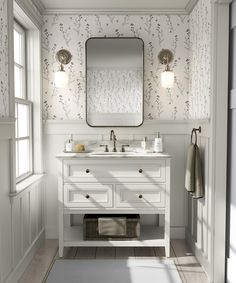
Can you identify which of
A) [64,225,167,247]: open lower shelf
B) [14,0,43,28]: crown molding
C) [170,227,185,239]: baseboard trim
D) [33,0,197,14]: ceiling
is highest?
[33,0,197,14]: ceiling

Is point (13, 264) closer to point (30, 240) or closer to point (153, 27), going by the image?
point (30, 240)

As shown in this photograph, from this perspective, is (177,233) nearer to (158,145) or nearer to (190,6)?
(158,145)

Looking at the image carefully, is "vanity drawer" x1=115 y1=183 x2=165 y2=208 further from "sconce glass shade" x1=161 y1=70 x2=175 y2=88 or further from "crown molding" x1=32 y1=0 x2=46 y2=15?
"crown molding" x1=32 y1=0 x2=46 y2=15

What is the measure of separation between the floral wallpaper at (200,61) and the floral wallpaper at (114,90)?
0.55 meters

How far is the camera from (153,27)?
12.7 ft

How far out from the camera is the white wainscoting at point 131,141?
3.90m

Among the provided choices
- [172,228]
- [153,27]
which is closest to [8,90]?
[153,27]

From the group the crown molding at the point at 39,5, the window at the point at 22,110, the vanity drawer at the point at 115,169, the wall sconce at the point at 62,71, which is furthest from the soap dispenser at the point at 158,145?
the crown molding at the point at 39,5

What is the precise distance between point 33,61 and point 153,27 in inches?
51.1

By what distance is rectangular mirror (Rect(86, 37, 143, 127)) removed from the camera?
12.6ft

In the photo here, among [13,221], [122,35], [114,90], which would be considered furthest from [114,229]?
[122,35]

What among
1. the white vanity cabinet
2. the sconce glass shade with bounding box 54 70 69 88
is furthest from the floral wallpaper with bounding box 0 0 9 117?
the sconce glass shade with bounding box 54 70 69 88

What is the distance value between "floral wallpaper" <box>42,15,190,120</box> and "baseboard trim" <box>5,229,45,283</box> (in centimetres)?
126

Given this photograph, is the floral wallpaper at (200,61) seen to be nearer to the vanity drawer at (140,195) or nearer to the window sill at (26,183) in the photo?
the vanity drawer at (140,195)
